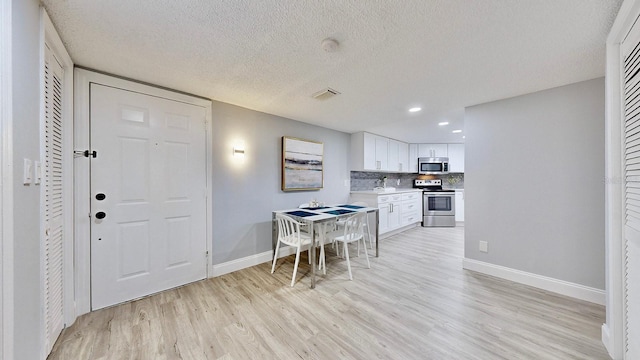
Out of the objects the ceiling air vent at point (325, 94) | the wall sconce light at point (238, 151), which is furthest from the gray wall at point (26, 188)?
the ceiling air vent at point (325, 94)

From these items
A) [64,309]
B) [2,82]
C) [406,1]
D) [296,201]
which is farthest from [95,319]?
[406,1]

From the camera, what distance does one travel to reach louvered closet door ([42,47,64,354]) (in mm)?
1486

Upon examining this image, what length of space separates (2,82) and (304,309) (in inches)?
90.7

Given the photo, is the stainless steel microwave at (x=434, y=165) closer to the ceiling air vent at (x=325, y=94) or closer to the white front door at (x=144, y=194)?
the ceiling air vent at (x=325, y=94)

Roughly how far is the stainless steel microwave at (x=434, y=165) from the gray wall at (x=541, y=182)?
310cm

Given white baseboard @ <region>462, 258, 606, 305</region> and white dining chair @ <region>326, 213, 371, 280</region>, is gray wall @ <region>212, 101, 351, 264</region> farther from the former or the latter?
white baseboard @ <region>462, 258, 606, 305</region>

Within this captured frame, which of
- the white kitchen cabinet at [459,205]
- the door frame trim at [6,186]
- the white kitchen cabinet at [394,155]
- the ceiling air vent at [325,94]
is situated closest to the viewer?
the door frame trim at [6,186]

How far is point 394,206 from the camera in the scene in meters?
4.78

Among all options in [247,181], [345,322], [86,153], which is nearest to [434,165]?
[247,181]

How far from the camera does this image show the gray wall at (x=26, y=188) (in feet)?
3.32

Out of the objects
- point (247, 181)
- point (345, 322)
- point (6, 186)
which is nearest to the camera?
point (6, 186)

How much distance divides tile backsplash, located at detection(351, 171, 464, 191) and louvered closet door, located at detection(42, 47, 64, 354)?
4.19 m

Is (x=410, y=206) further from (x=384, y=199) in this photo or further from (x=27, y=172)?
(x=27, y=172)

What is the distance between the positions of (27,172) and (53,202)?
2.49ft
